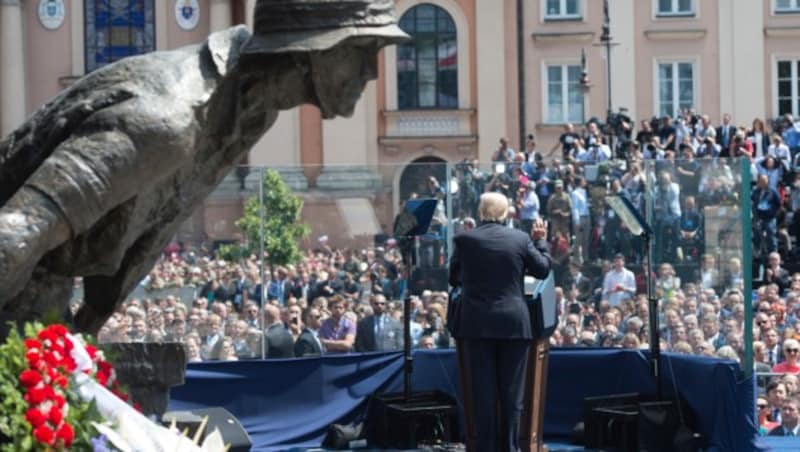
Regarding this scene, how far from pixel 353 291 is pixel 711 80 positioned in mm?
33943

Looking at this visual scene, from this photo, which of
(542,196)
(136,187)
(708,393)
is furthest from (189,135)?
(542,196)

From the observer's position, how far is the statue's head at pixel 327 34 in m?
5.07

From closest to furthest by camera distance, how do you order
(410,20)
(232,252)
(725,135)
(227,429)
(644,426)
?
(227,429)
(644,426)
(232,252)
(725,135)
(410,20)

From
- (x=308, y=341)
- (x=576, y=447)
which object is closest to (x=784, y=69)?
(x=308, y=341)

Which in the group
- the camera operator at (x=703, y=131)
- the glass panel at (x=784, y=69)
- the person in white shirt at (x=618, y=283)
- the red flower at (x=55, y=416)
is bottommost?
the person in white shirt at (x=618, y=283)

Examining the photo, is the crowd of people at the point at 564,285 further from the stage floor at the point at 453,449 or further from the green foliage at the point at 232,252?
the stage floor at the point at 453,449

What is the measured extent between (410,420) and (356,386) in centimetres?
68

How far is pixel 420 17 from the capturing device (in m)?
49.2

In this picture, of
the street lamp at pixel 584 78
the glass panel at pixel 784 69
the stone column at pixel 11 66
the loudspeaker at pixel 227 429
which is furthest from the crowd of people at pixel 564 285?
the stone column at pixel 11 66

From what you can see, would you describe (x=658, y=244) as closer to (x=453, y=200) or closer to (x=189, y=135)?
(x=453, y=200)

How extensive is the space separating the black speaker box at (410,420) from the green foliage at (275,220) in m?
2.32

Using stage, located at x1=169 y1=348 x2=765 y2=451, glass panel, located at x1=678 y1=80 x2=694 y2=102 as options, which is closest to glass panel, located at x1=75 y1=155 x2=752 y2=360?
stage, located at x1=169 y1=348 x2=765 y2=451

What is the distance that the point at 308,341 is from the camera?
1428cm

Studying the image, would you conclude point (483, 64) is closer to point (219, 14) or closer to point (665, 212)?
point (219, 14)
